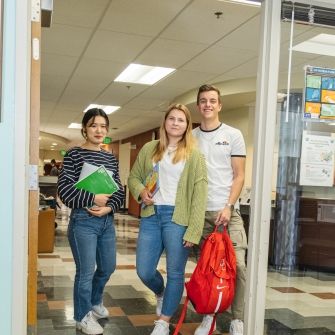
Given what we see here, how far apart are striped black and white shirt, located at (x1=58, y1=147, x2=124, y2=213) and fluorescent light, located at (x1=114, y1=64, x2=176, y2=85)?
319cm

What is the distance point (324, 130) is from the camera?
2320 mm

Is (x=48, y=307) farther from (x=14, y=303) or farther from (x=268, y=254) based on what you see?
(x=268, y=254)

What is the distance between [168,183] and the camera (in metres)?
2.65

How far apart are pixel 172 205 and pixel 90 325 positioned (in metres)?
0.92

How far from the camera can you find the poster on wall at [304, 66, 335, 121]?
2260 millimetres

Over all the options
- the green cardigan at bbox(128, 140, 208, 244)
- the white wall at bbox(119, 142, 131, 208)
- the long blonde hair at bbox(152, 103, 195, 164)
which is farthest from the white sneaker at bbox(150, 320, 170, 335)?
the white wall at bbox(119, 142, 131, 208)

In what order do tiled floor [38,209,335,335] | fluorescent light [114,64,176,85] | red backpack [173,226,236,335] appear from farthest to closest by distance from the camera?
Result: fluorescent light [114,64,176,85]
tiled floor [38,209,335,335]
red backpack [173,226,236,335]

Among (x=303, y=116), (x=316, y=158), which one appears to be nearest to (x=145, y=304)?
(x=316, y=158)

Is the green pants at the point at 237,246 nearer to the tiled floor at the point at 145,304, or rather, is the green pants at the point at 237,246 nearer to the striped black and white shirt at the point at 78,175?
the tiled floor at the point at 145,304

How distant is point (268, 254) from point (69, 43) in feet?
11.7

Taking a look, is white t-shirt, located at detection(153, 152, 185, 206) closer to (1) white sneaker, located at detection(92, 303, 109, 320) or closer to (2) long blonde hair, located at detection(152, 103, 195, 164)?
(2) long blonde hair, located at detection(152, 103, 195, 164)

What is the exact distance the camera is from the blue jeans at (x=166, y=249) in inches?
102

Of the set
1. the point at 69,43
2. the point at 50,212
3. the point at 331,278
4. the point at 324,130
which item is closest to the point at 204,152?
the point at 324,130

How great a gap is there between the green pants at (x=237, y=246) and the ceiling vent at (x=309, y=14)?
1195mm
